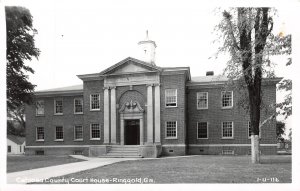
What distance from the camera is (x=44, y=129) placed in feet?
98.4

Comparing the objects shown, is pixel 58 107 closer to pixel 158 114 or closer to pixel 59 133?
pixel 59 133

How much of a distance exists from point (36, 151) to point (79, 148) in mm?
4221

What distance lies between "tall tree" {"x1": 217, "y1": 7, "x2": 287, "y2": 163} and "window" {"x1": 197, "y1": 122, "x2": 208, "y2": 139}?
11.0 meters

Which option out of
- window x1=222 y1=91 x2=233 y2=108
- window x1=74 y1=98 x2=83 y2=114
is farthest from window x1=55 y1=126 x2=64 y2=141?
window x1=222 y1=91 x2=233 y2=108

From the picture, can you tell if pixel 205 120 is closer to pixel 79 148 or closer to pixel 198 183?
pixel 79 148

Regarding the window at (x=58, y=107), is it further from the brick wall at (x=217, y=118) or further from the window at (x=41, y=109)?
the brick wall at (x=217, y=118)

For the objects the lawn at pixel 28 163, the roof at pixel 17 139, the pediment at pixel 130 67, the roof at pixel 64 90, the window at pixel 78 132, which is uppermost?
Result: the pediment at pixel 130 67

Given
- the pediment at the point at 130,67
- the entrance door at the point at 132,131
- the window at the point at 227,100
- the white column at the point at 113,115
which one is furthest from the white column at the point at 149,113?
the window at the point at 227,100

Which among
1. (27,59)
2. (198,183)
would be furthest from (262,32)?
(27,59)

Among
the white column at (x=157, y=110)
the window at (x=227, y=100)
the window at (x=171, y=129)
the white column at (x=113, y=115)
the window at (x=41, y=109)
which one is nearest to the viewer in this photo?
the white column at (x=157, y=110)

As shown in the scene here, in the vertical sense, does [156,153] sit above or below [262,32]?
below

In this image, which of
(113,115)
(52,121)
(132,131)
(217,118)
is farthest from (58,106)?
(217,118)

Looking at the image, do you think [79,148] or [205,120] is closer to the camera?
[205,120]

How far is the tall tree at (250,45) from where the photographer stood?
13.7 metres
